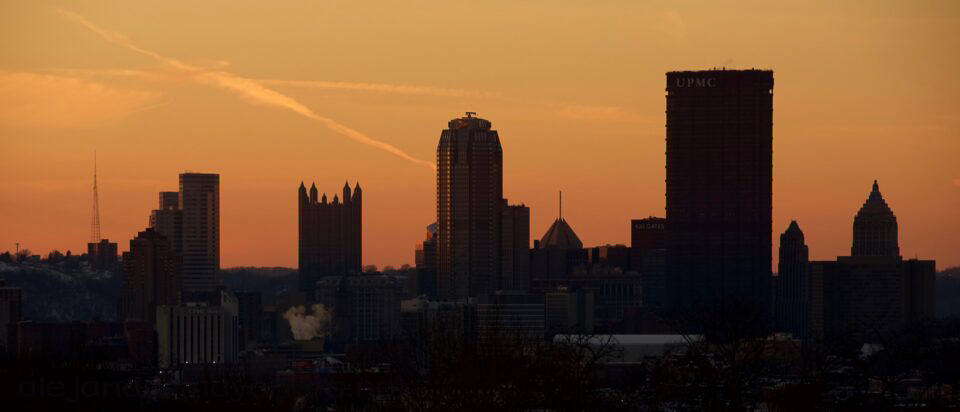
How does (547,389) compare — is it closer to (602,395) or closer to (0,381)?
(602,395)

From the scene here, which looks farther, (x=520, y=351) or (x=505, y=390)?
(x=520, y=351)

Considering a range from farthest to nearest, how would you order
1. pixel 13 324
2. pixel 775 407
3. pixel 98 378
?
pixel 13 324 < pixel 98 378 < pixel 775 407

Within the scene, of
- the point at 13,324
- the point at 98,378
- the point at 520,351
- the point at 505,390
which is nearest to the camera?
the point at 505,390

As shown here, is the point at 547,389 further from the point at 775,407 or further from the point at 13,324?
the point at 13,324

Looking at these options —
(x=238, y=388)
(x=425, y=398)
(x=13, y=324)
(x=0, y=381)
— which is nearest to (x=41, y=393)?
(x=0, y=381)

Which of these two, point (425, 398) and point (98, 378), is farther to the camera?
point (98, 378)

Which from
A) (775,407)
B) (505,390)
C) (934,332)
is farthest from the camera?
(934,332)

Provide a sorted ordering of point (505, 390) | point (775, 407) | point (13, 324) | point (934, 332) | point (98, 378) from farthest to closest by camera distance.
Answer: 1. point (13, 324)
2. point (934, 332)
3. point (98, 378)
4. point (775, 407)
5. point (505, 390)

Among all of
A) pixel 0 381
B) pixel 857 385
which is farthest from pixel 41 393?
pixel 857 385
